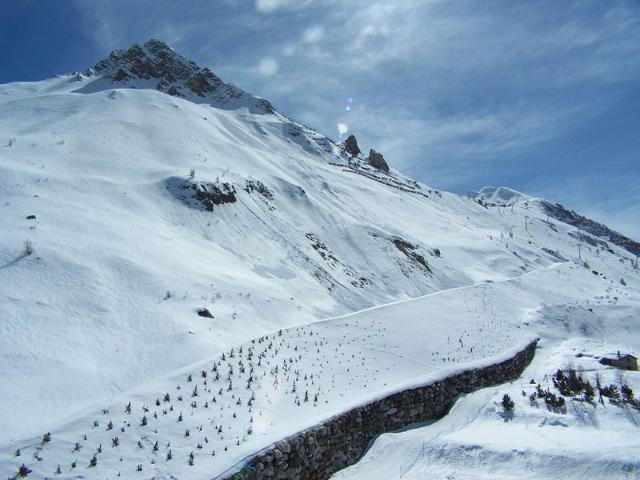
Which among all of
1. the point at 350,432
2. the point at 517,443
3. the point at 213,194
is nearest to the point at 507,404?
the point at 517,443

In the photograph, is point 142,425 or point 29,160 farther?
point 29,160

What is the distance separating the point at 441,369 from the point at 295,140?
54.7 meters

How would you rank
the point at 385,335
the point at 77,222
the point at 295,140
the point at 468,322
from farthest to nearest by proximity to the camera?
the point at 295,140 < the point at 468,322 < the point at 77,222 < the point at 385,335

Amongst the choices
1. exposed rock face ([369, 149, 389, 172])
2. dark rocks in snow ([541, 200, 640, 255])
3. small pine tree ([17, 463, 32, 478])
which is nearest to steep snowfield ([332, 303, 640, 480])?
small pine tree ([17, 463, 32, 478])

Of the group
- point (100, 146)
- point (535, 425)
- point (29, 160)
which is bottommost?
point (535, 425)

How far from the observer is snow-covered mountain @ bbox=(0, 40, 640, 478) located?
29.9 feet

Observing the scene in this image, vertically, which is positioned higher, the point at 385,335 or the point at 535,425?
the point at 385,335

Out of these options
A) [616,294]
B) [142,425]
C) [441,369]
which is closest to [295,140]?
[616,294]

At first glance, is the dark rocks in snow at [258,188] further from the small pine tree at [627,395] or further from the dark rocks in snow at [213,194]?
the small pine tree at [627,395]

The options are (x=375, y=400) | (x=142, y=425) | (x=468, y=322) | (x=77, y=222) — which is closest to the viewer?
(x=142, y=425)

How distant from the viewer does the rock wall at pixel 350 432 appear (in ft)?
27.2

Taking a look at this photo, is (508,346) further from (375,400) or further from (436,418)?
(375,400)

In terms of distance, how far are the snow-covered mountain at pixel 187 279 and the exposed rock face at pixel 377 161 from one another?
35944 mm

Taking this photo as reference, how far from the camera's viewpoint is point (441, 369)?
13.7 metres
